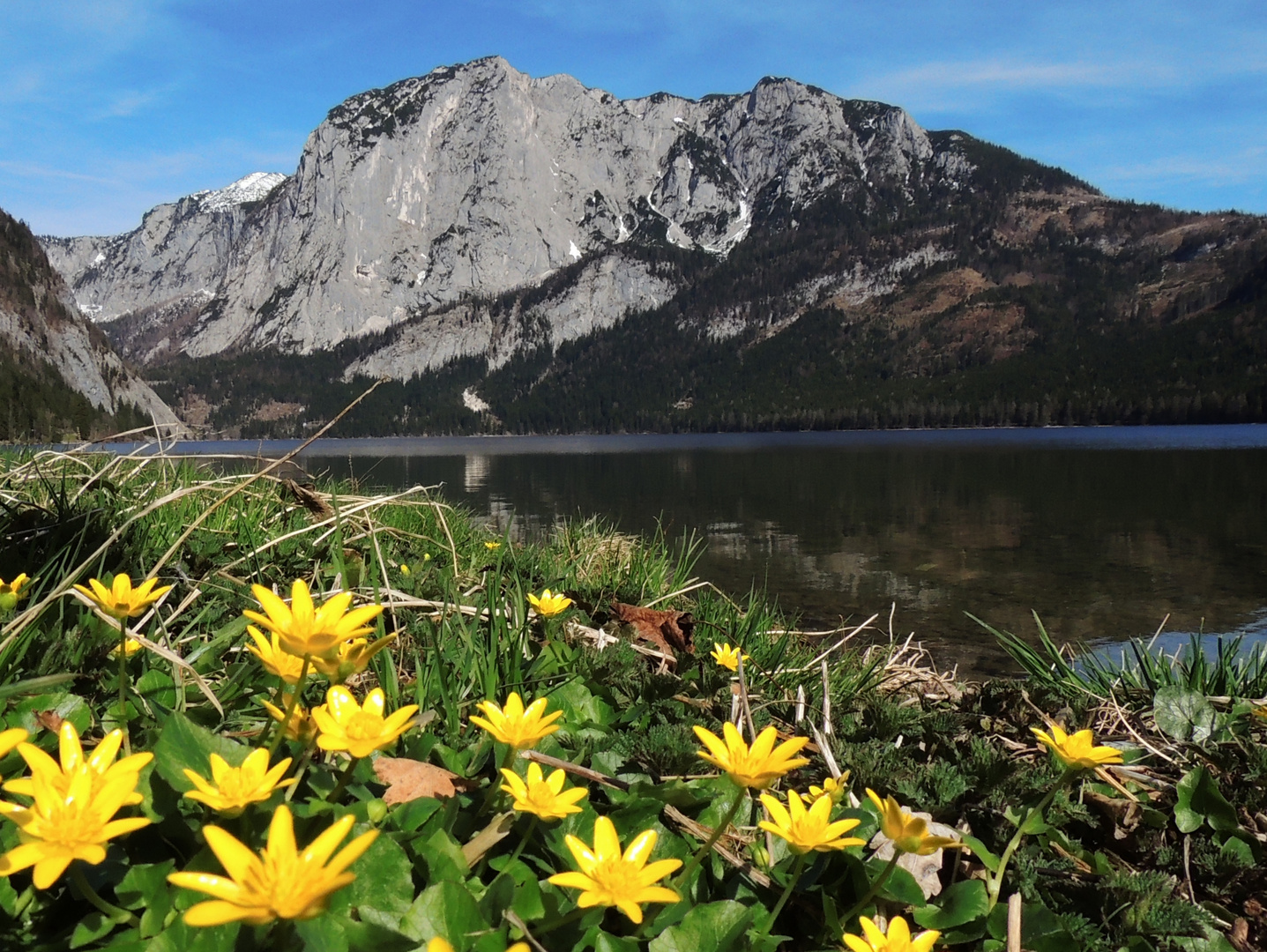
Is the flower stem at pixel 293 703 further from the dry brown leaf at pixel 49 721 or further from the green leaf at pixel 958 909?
the green leaf at pixel 958 909

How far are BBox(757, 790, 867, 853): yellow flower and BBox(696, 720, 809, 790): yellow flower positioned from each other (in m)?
0.05

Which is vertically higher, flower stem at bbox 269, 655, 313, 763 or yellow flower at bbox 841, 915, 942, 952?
flower stem at bbox 269, 655, 313, 763

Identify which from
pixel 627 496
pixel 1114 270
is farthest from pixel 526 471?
pixel 1114 270

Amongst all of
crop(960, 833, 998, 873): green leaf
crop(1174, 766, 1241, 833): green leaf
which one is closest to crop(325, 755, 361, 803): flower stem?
crop(960, 833, 998, 873): green leaf

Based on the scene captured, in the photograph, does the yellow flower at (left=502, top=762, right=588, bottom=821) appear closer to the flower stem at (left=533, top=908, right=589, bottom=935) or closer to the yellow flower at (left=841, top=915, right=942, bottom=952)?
the flower stem at (left=533, top=908, right=589, bottom=935)

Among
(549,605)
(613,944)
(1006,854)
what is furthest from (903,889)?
(549,605)

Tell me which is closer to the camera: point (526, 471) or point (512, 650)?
point (512, 650)

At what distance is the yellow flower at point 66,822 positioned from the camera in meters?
0.66

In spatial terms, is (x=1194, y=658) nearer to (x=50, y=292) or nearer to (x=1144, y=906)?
(x=1144, y=906)

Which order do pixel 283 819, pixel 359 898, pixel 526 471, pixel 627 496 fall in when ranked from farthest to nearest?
pixel 526 471 < pixel 627 496 < pixel 359 898 < pixel 283 819

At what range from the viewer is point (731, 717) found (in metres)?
2.05

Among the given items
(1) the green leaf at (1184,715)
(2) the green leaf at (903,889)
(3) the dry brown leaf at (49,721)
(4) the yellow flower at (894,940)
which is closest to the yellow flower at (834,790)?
(2) the green leaf at (903,889)

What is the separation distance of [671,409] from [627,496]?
154733mm

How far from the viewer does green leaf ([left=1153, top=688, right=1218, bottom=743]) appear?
1.99 metres
